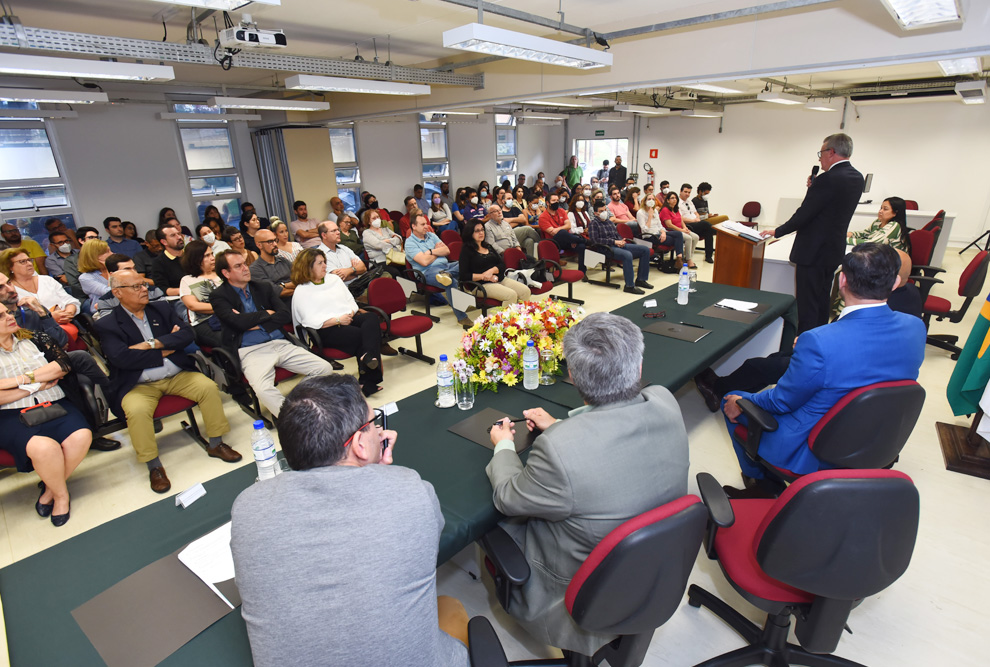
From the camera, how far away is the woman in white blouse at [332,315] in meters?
3.91

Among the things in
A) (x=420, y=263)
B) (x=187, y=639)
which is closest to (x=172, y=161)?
(x=420, y=263)

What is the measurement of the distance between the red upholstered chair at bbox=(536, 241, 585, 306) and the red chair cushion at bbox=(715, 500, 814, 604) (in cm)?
446

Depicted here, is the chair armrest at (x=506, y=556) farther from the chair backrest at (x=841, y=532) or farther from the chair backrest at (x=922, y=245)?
the chair backrest at (x=922, y=245)

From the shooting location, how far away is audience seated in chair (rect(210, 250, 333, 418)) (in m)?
3.48

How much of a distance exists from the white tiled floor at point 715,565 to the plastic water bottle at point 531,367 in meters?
0.88

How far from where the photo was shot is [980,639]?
1.97 metres

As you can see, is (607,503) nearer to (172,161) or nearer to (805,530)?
(805,530)

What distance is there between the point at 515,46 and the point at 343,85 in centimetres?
283

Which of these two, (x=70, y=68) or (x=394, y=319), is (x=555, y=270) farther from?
(x=70, y=68)

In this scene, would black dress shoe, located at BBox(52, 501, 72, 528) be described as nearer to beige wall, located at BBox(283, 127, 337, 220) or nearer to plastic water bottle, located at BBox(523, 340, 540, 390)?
plastic water bottle, located at BBox(523, 340, 540, 390)

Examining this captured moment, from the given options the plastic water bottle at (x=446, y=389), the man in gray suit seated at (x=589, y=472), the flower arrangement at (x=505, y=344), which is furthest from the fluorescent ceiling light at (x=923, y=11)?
the plastic water bottle at (x=446, y=389)

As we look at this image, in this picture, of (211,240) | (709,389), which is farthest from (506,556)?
(211,240)

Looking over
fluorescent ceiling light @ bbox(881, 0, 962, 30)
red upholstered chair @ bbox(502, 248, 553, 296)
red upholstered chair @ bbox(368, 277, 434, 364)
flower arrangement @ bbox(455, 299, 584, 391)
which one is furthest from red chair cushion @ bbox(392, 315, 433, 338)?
fluorescent ceiling light @ bbox(881, 0, 962, 30)

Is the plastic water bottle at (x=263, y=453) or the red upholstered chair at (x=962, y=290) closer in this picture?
the plastic water bottle at (x=263, y=453)
